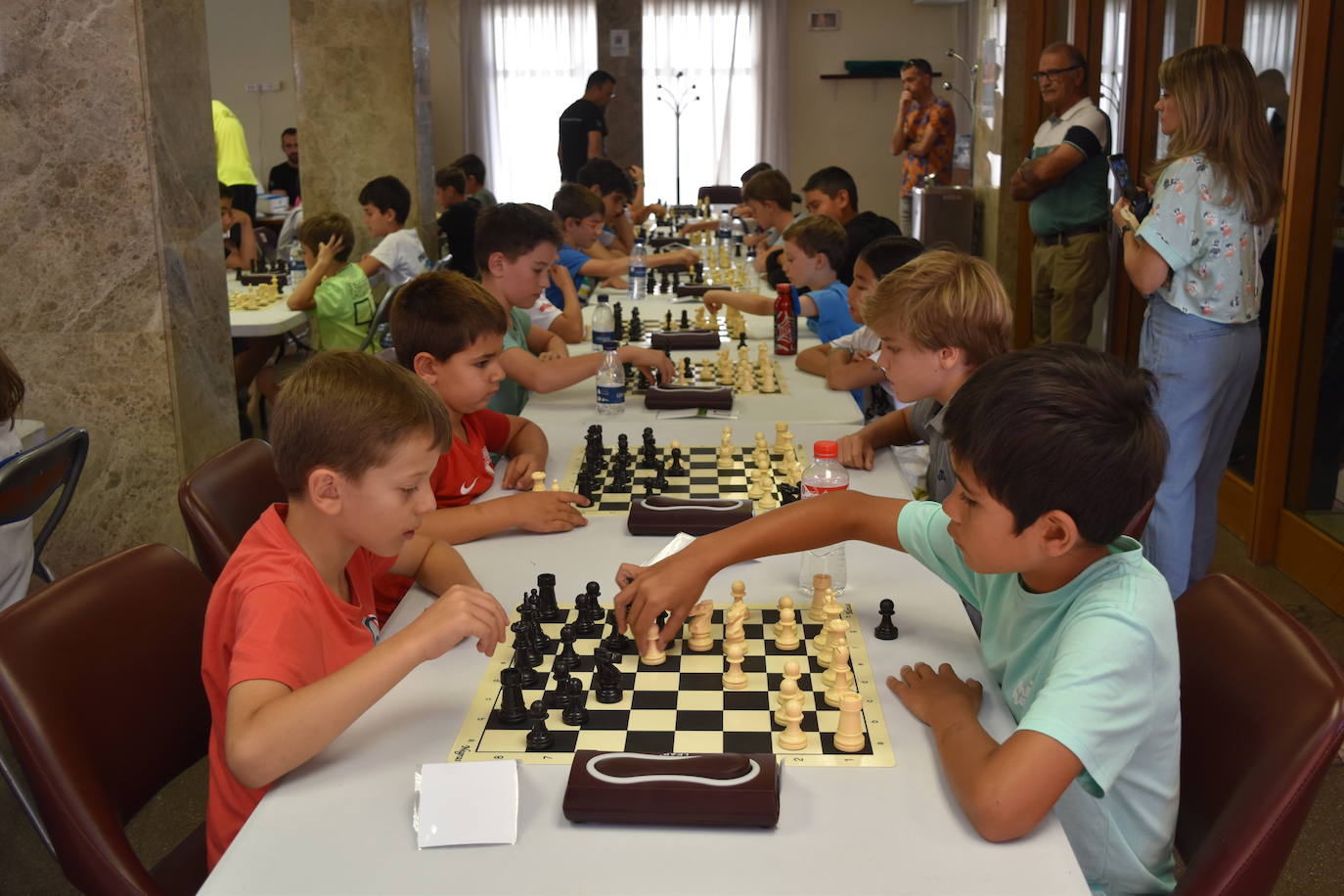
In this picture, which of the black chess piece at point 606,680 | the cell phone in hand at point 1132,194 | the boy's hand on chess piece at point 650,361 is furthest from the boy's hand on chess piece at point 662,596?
the cell phone in hand at point 1132,194

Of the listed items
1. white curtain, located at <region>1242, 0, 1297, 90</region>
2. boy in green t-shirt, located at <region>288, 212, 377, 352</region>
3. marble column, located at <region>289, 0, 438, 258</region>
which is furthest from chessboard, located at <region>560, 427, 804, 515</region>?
marble column, located at <region>289, 0, 438, 258</region>

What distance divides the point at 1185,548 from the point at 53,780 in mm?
2909

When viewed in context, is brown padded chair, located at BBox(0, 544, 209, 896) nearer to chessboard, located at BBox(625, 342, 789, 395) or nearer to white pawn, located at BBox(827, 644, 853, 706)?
white pawn, located at BBox(827, 644, 853, 706)

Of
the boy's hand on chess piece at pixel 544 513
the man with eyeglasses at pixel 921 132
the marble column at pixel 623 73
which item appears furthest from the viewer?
the marble column at pixel 623 73

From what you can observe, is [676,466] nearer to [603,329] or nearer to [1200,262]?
[603,329]

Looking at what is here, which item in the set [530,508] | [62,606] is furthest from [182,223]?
[62,606]

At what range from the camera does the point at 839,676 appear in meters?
1.53

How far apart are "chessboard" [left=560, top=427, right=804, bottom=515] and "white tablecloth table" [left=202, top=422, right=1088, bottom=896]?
850 mm

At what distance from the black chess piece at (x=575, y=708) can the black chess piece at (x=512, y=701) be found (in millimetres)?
51

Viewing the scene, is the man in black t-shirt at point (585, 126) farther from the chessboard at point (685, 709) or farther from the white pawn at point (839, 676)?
the white pawn at point (839, 676)

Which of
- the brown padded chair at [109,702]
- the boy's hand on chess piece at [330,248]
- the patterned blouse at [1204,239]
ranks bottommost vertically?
the brown padded chair at [109,702]

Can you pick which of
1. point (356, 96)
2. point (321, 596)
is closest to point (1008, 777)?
point (321, 596)

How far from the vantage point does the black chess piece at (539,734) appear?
141cm

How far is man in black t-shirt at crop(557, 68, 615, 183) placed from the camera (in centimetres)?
838
